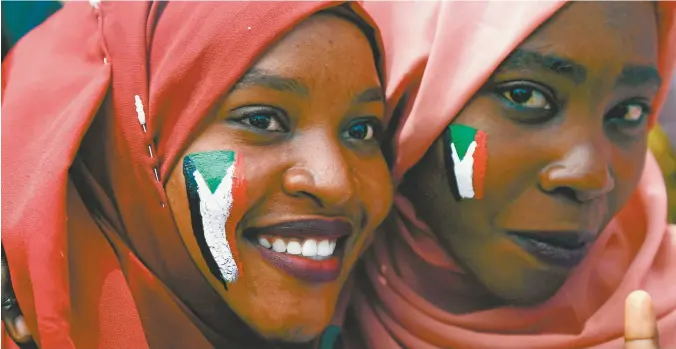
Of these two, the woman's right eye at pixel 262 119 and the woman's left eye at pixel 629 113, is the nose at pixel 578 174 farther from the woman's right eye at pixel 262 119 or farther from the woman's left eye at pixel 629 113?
the woman's right eye at pixel 262 119

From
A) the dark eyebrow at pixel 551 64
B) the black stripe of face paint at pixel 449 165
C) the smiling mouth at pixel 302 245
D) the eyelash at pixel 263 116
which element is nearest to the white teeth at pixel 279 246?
the smiling mouth at pixel 302 245

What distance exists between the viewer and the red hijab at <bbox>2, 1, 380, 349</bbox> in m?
0.60

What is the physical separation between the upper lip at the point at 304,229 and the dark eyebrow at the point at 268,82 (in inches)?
4.9

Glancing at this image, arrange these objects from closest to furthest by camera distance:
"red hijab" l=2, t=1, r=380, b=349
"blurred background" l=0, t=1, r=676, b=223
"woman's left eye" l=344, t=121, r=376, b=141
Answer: "red hijab" l=2, t=1, r=380, b=349 < "woman's left eye" l=344, t=121, r=376, b=141 < "blurred background" l=0, t=1, r=676, b=223

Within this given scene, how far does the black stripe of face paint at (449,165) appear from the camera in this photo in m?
0.75

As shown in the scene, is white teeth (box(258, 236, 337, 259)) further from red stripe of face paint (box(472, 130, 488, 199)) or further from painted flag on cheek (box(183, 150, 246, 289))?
red stripe of face paint (box(472, 130, 488, 199))

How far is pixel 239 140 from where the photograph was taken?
0.64 metres

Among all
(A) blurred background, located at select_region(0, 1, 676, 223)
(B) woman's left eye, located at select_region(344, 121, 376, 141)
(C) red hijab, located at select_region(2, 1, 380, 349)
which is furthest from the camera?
(A) blurred background, located at select_region(0, 1, 676, 223)

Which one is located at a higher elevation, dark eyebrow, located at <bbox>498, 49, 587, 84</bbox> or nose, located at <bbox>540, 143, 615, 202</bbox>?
dark eyebrow, located at <bbox>498, 49, 587, 84</bbox>

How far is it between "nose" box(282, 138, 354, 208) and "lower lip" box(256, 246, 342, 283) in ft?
0.20

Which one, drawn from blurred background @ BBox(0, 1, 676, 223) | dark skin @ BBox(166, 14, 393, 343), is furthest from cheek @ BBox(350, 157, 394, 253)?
blurred background @ BBox(0, 1, 676, 223)

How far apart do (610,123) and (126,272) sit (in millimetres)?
540

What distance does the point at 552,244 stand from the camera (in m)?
0.75

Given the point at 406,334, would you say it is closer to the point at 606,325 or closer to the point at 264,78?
the point at 606,325
